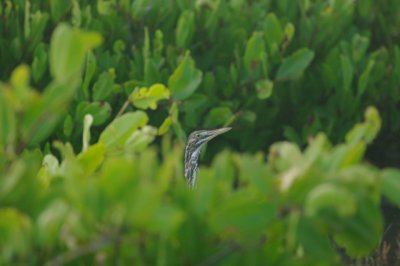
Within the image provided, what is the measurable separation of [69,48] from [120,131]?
86 centimetres

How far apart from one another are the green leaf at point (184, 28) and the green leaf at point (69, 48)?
5178mm

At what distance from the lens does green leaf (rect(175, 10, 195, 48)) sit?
7551 millimetres

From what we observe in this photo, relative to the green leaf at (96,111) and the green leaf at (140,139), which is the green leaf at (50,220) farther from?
the green leaf at (96,111)

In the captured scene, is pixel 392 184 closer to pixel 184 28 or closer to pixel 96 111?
pixel 96 111

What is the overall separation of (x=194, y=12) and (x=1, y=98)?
18.2 feet

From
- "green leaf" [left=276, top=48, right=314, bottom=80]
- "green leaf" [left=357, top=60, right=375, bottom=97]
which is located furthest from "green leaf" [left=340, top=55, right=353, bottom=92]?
"green leaf" [left=276, top=48, right=314, bottom=80]

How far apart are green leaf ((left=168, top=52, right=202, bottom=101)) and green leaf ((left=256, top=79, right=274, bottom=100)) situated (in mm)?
1052

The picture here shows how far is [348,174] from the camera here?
237cm

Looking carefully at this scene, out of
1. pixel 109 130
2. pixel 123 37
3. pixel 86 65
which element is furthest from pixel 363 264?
pixel 109 130

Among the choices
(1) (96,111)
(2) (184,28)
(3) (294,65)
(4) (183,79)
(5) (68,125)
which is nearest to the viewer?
(4) (183,79)

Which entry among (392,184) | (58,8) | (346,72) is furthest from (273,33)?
(392,184)

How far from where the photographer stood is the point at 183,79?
6.09m

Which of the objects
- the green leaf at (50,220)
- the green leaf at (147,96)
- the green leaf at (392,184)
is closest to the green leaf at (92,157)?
the green leaf at (147,96)

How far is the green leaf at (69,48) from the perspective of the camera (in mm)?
2342
